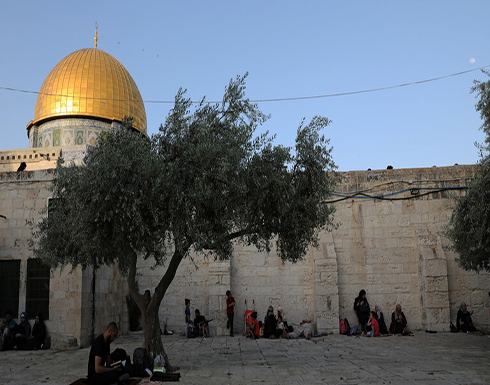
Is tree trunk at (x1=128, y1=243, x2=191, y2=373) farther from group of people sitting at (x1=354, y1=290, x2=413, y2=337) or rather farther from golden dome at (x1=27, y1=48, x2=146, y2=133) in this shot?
golden dome at (x1=27, y1=48, x2=146, y2=133)

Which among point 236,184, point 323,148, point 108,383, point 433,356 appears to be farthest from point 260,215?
point 433,356

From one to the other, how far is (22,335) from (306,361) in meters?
7.01

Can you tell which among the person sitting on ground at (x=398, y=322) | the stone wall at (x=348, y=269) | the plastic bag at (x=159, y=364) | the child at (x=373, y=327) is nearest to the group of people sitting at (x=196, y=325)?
the stone wall at (x=348, y=269)

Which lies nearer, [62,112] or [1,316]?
[1,316]

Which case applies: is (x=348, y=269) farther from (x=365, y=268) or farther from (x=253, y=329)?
(x=253, y=329)

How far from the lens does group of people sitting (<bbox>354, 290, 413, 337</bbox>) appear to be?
1291 centimetres

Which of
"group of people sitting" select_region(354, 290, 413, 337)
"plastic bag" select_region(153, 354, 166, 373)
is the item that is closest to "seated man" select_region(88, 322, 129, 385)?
"plastic bag" select_region(153, 354, 166, 373)

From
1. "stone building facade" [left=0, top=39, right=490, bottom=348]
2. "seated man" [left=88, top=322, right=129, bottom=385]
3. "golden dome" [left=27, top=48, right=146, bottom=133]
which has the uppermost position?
"golden dome" [left=27, top=48, right=146, bottom=133]

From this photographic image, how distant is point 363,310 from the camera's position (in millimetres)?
13203

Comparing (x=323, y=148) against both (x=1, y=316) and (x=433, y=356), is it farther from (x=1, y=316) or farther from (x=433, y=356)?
(x=1, y=316)

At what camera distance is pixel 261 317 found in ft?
46.3

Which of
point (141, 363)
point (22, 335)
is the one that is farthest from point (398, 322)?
point (22, 335)

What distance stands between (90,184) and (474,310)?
11.4 m

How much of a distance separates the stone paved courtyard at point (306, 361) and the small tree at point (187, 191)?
4.77 feet
